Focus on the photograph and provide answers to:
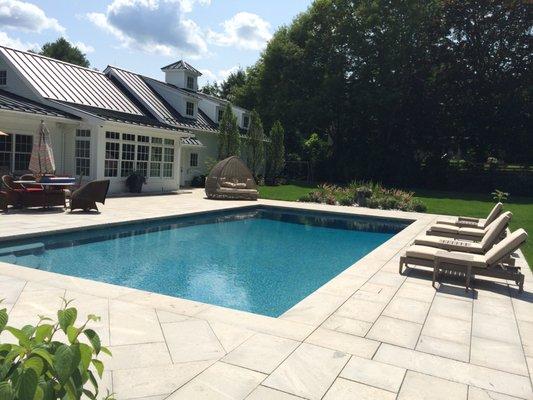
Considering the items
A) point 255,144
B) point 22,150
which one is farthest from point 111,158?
point 255,144

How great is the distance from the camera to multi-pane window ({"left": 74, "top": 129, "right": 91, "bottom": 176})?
18.0 m

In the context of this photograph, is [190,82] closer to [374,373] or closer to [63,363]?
[374,373]

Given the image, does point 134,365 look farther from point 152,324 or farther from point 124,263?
point 124,263

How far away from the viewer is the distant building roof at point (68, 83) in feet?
60.3

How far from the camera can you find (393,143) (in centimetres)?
3353

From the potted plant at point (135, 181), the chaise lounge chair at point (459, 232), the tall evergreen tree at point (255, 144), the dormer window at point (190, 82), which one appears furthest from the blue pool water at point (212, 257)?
the dormer window at point (190, 82)

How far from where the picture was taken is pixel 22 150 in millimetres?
16594

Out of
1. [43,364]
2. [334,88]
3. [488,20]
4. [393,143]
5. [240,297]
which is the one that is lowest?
[240,297]

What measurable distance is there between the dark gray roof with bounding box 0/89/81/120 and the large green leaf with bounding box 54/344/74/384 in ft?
50.8

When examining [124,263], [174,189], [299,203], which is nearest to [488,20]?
[299,203]

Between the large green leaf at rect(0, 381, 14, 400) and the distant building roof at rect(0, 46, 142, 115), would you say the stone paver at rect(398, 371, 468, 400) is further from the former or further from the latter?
the distant building roof at rect(0, 46, 142, 115)

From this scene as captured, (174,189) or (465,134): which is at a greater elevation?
(465,134)

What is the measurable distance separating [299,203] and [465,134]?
60.1 feet

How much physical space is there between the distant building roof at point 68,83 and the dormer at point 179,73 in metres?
6.98
